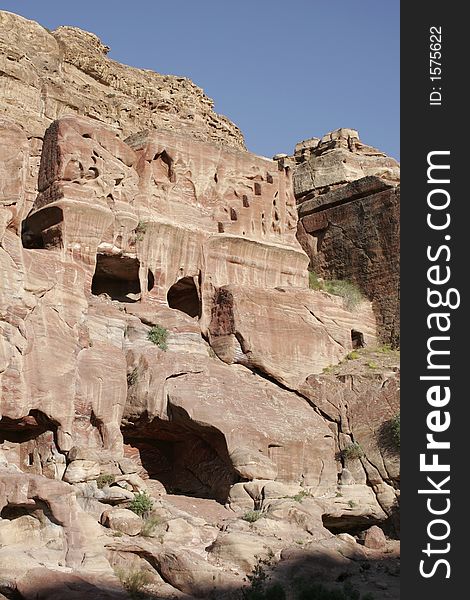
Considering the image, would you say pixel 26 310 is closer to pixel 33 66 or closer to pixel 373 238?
pixel 373 238

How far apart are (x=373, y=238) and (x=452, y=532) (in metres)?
25.2

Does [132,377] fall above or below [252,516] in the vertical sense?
above

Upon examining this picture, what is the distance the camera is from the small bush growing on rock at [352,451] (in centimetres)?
3288

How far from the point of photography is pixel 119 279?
35.6 metres

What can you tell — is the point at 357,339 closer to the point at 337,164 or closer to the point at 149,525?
the point at 337,164

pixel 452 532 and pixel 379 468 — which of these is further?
pixel 379 468

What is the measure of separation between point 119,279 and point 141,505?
37.3 feet

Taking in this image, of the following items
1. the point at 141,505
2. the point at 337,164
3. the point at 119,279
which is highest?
the point at 337,164

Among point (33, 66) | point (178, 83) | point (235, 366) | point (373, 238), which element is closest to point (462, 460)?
point (235, 366)

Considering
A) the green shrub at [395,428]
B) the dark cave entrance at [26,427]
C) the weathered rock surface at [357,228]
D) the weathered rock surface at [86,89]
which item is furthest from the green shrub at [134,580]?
the weathered rock surface at [86,89]

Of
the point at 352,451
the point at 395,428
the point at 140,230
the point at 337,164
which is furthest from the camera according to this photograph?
the point at 337,164

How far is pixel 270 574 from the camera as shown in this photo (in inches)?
913

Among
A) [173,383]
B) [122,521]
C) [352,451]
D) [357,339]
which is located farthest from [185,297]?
[122,521]

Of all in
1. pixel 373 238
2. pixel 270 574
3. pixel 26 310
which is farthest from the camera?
pixel 373 238
